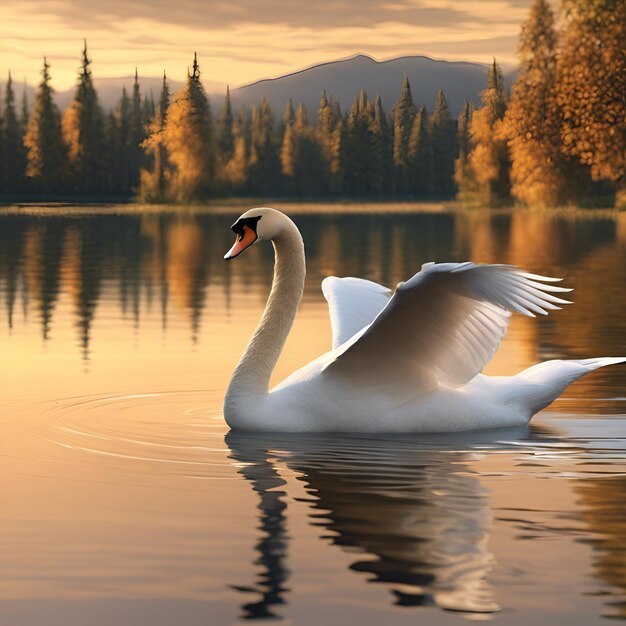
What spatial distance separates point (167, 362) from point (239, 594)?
7515mm

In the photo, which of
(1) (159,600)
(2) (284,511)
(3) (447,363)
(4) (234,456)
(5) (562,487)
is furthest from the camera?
(3) (447,363)

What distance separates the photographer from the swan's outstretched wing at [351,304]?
35.1ft

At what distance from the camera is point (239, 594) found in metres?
5.64

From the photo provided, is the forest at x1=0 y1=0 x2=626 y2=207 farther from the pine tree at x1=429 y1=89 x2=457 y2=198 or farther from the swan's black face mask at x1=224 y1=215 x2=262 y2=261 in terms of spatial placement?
the swan's black face mask at x1=224 y1=215 x2=262 y2=261

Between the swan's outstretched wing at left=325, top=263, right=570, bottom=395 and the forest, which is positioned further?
the forest

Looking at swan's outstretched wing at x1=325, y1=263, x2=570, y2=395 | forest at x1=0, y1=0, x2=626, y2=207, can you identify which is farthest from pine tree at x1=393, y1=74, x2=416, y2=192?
swan's outstretched wing at x1=325, y1=263, x2=570, y2=395

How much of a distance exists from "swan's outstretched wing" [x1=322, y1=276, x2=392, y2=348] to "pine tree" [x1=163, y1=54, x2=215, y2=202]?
91.5 metres

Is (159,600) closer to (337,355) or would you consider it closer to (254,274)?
(337,355)

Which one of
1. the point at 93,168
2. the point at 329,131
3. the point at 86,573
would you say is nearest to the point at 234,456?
the point at 86,573

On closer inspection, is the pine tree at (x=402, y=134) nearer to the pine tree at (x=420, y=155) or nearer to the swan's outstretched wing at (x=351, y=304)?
the pine tree at (x=420, y=155)

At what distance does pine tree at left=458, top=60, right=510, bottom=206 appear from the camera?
268 feet

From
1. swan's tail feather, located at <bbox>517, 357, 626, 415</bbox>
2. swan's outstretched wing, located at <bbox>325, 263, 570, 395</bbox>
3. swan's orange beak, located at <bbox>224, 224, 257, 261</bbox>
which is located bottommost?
swan's tail feather, located at <bbox>517, 357, 626, 415</bbox>

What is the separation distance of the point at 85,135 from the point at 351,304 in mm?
127060

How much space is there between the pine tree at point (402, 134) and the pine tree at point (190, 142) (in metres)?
13.9
